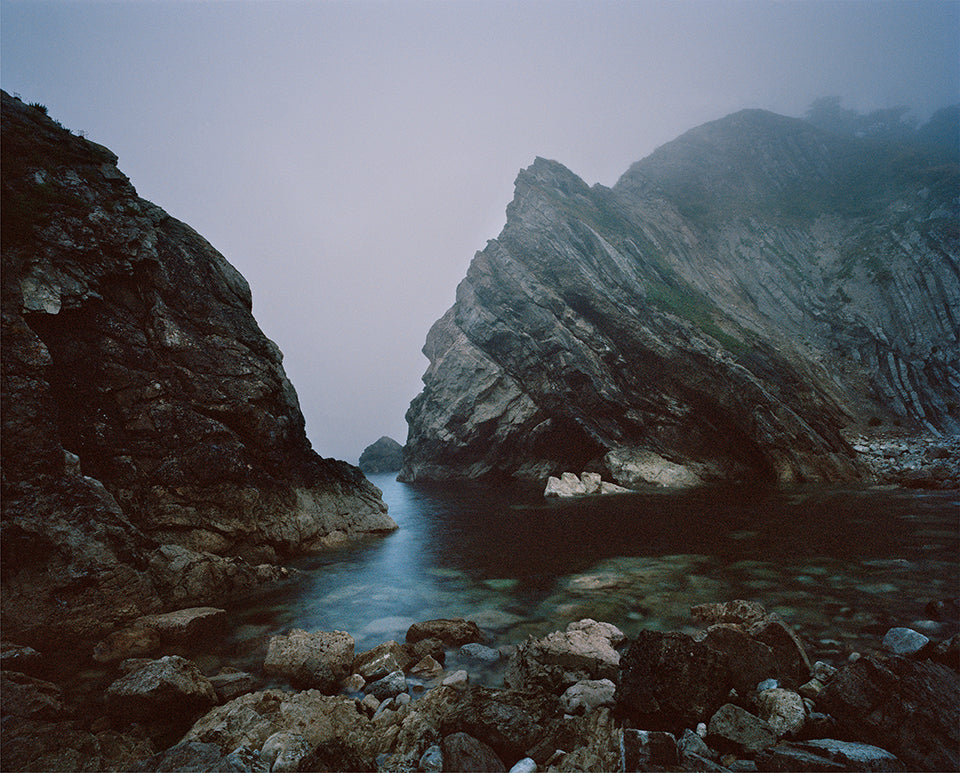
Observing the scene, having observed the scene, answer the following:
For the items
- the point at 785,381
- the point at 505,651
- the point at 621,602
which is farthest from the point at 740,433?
the point at 505,651

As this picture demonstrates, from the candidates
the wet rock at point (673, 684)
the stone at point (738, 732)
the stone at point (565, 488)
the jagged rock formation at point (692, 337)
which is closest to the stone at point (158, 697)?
the wet rock at point (673, 684)

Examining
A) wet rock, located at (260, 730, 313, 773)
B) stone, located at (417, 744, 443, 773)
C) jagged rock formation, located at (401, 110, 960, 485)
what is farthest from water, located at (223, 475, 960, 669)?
jagged rock formation, located at (401, 110, 960, 485)

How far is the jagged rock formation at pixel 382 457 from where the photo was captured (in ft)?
367

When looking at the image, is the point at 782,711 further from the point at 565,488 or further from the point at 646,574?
the point at 565,488

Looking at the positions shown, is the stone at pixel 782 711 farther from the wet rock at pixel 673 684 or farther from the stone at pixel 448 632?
the stone at pixel 448 632

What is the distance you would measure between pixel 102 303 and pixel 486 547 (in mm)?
18857

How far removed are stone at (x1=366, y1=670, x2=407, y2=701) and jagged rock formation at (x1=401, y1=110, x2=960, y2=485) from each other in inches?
1537

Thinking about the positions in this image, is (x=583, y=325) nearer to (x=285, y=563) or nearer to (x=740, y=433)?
(x=740, y=433)

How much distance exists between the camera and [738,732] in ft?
16.4

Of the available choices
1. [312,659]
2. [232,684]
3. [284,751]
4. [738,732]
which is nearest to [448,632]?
[312,659]

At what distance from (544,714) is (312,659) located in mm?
4729

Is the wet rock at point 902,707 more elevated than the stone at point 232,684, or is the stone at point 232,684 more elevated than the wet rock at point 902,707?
the stone at point 232,684

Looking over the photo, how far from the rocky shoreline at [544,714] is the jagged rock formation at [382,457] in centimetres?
10655

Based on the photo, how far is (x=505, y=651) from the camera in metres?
8.58
